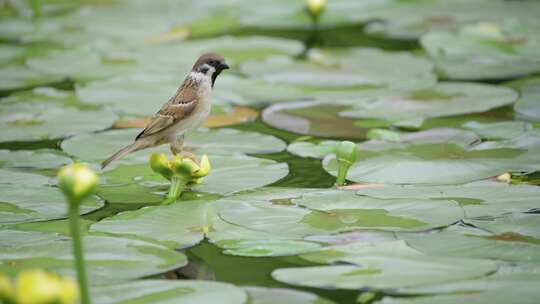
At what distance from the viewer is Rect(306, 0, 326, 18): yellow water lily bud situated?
7.29 meters

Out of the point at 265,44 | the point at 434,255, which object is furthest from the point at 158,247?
the point at 265,44

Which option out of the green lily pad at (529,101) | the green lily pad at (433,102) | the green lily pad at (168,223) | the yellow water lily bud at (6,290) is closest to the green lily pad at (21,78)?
the green lily pad at (433,102)

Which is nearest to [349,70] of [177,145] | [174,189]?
[177,145]

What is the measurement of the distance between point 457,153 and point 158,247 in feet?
5.84

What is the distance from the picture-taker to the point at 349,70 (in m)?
6.22

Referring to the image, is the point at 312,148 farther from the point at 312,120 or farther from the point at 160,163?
the point at 160,163

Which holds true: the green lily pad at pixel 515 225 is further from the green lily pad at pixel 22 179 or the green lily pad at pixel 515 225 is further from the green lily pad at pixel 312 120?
the green lily pad at pixel 22 179

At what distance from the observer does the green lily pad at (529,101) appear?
507cm

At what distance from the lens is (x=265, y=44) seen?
700 centimetres

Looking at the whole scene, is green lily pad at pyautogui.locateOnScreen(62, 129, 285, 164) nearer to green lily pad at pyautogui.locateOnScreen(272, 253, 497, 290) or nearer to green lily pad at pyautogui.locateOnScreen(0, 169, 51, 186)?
green lily pad at pyautogui.locateOnScreen(0, 169, 51, 186)

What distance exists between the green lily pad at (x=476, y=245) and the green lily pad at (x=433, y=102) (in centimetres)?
182

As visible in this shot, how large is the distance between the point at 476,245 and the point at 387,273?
0.44m

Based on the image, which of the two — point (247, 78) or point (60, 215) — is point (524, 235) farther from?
point (247, 78)

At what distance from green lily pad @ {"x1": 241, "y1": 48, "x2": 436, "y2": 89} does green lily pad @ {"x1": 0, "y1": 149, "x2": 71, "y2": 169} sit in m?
1.90
